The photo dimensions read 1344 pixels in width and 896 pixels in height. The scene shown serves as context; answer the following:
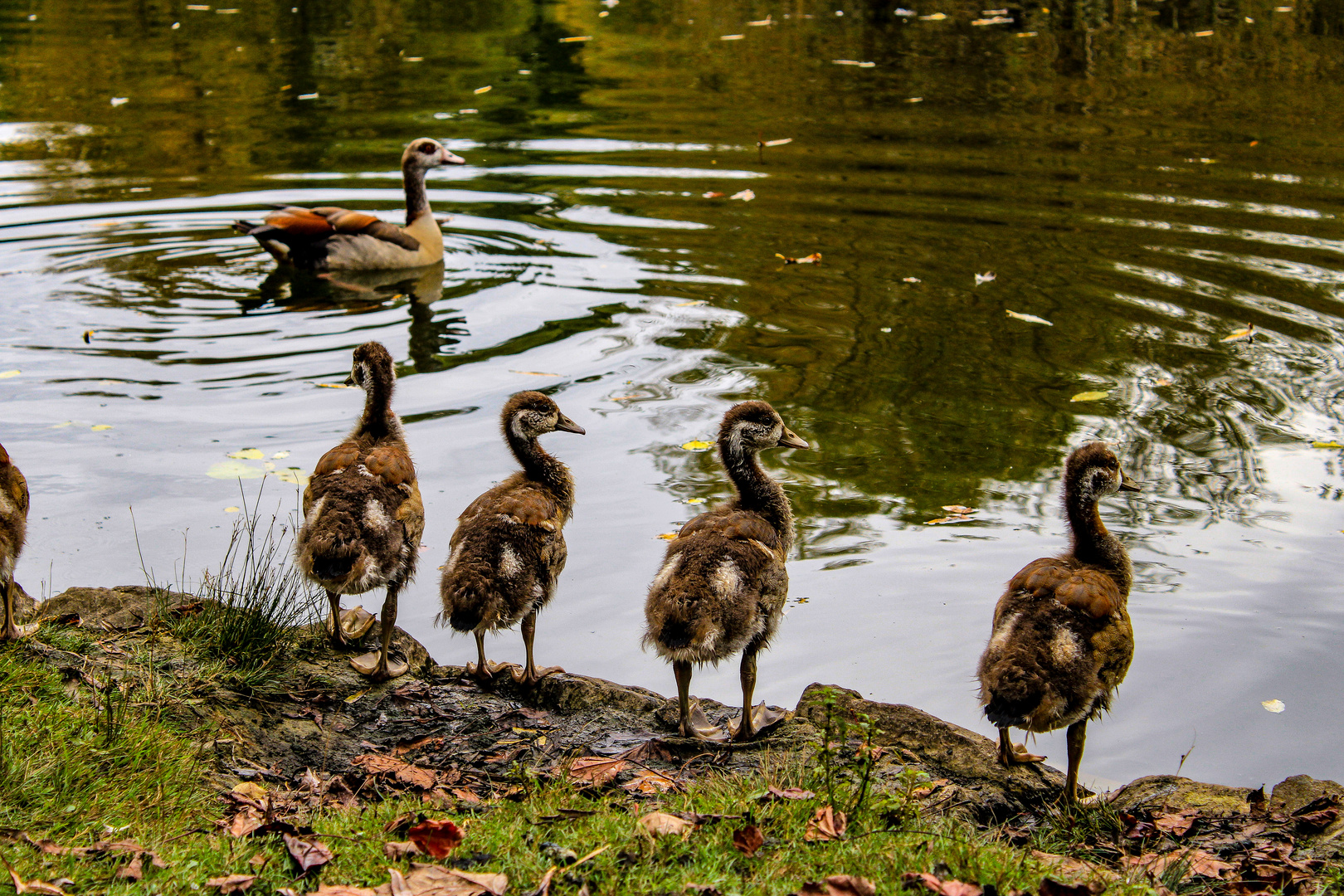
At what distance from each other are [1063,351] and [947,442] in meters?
2.31

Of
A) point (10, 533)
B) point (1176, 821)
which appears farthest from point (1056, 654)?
point (10, 533)

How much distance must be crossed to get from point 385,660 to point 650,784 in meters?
1.74

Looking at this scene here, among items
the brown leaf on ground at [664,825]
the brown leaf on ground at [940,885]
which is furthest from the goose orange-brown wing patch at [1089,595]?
the brown leaf on ground at [664,825]

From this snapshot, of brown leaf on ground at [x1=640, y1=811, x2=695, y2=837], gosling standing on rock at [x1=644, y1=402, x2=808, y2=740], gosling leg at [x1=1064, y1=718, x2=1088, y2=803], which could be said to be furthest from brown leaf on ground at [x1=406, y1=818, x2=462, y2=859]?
gosling leg at [x1=1064, y1=718, x2=1088, y2=803]

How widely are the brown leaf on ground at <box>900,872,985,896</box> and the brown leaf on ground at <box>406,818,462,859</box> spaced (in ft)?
5.23

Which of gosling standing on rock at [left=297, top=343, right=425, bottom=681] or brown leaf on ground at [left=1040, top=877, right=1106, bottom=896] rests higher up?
gosling standing on rock at [left=297, top=343, right=425, bottom=681]

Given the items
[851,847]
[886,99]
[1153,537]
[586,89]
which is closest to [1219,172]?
[886,99]

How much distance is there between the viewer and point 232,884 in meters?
3.99

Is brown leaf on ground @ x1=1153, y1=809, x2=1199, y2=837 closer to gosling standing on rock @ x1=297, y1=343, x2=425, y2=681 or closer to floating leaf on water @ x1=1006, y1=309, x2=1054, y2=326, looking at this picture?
gosling standing on rock @ x1=297, y1=343, x2=425, y2=681

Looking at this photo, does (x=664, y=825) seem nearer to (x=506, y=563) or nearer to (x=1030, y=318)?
(x=506, y=563)

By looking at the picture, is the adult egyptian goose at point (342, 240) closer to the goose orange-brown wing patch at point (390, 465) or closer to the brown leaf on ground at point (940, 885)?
the goose orange-brown wing patch at point (390, 465)

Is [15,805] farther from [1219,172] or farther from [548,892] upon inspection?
[1219,172]

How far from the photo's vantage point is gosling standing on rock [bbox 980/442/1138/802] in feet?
16.9

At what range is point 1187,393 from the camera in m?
10.1
